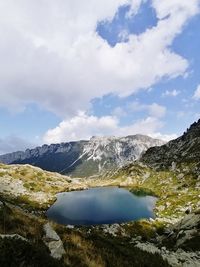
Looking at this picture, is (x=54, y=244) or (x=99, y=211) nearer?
(x=54, y=244)

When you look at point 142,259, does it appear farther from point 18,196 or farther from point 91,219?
point 18,196

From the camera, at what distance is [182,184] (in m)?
177

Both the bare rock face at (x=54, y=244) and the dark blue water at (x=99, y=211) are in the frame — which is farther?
the dark blue water at (x=99, y=211)

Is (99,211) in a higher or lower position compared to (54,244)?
lower

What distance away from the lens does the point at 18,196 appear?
131m

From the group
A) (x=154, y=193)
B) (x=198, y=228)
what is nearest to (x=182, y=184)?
(x=154, y=193)

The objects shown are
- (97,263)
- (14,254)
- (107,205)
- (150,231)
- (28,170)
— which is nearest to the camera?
(14,254)

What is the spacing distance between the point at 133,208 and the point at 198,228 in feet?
304

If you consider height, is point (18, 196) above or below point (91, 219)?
above

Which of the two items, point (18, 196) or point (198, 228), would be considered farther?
→ point (18, 196)

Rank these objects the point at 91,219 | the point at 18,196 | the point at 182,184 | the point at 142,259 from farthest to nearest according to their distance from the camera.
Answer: the point at 182,184 < the point at 18,196 < the point at 91,219 < the point at 142,259

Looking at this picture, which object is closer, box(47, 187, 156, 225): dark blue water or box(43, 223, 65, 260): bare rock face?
box(43, 223, 65, 260): bare rock face

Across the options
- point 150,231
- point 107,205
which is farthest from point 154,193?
point 150,231

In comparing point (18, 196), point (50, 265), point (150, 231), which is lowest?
point (150, 231)
